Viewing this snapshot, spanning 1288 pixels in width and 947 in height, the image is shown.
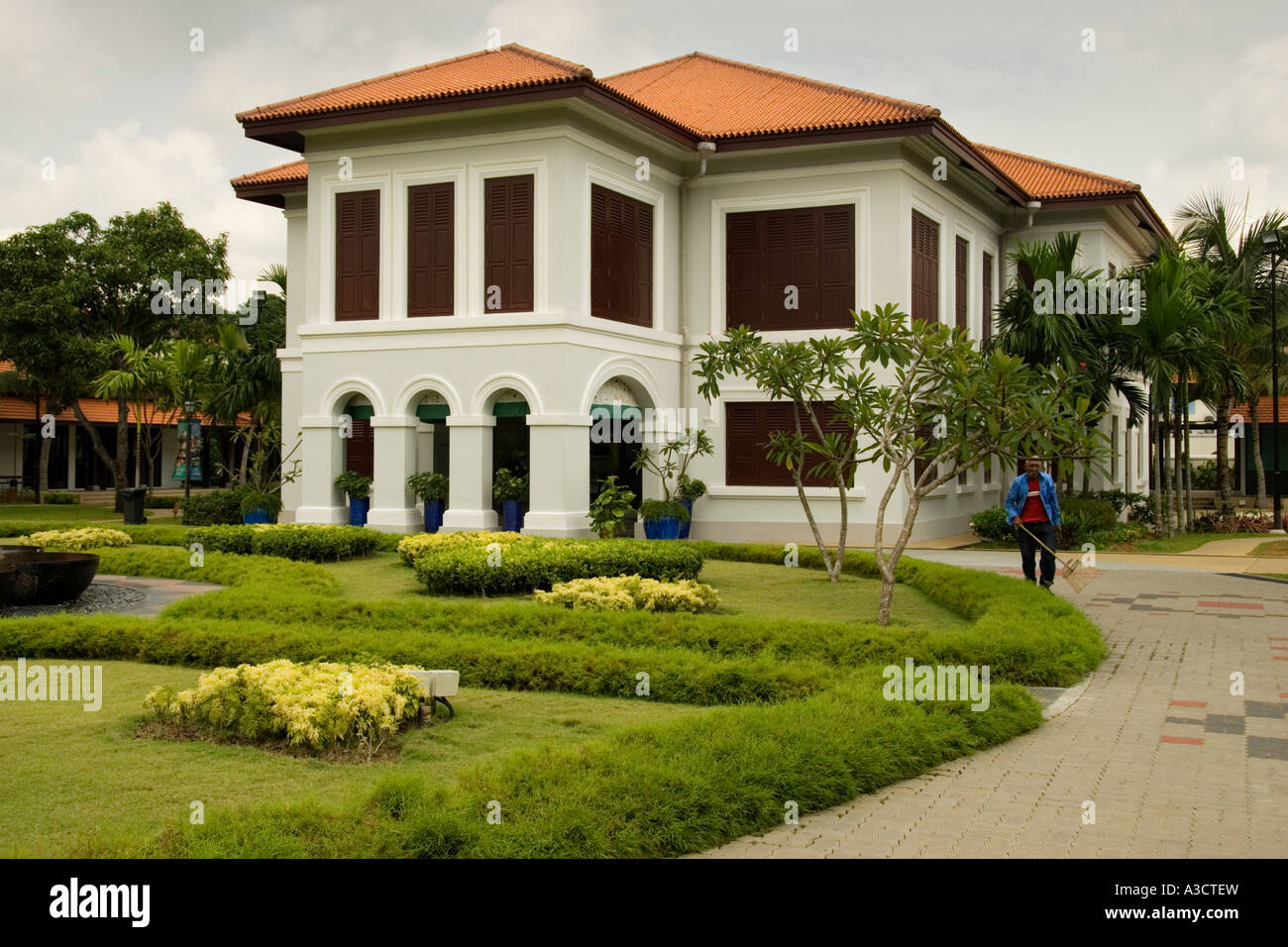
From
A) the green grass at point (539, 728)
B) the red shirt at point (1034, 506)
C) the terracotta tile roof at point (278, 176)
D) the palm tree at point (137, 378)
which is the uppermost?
the terracotta tile roof at point (278, 176)

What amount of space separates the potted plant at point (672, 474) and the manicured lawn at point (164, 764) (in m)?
13.9

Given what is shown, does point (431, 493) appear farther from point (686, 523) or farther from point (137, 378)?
point (137, 378)

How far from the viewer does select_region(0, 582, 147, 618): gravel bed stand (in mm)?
13568

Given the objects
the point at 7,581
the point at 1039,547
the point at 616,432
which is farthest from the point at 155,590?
the point at 1039,547

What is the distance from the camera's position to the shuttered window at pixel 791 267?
24391mm

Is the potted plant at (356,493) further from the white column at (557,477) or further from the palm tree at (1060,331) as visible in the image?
the palm tree at (1060,331)

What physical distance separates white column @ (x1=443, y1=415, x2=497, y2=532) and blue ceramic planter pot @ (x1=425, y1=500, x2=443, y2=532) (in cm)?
34

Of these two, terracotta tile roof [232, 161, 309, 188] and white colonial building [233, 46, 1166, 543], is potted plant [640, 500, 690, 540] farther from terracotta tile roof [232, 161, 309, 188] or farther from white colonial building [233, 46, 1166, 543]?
terracotta tile roof [232, 161, 309, 188]

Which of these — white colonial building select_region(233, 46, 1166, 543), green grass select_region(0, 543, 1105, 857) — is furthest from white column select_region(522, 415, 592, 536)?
green grass select_region(0, 543, 1105, 857)

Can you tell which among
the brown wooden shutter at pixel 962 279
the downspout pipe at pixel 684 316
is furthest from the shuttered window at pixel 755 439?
the brown wooden shutter at pixel 962 279

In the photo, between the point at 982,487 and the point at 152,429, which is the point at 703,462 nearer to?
the point at 982,487

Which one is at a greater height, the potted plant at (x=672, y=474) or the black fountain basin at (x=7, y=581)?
the potted plant at (x=672, y=474)
